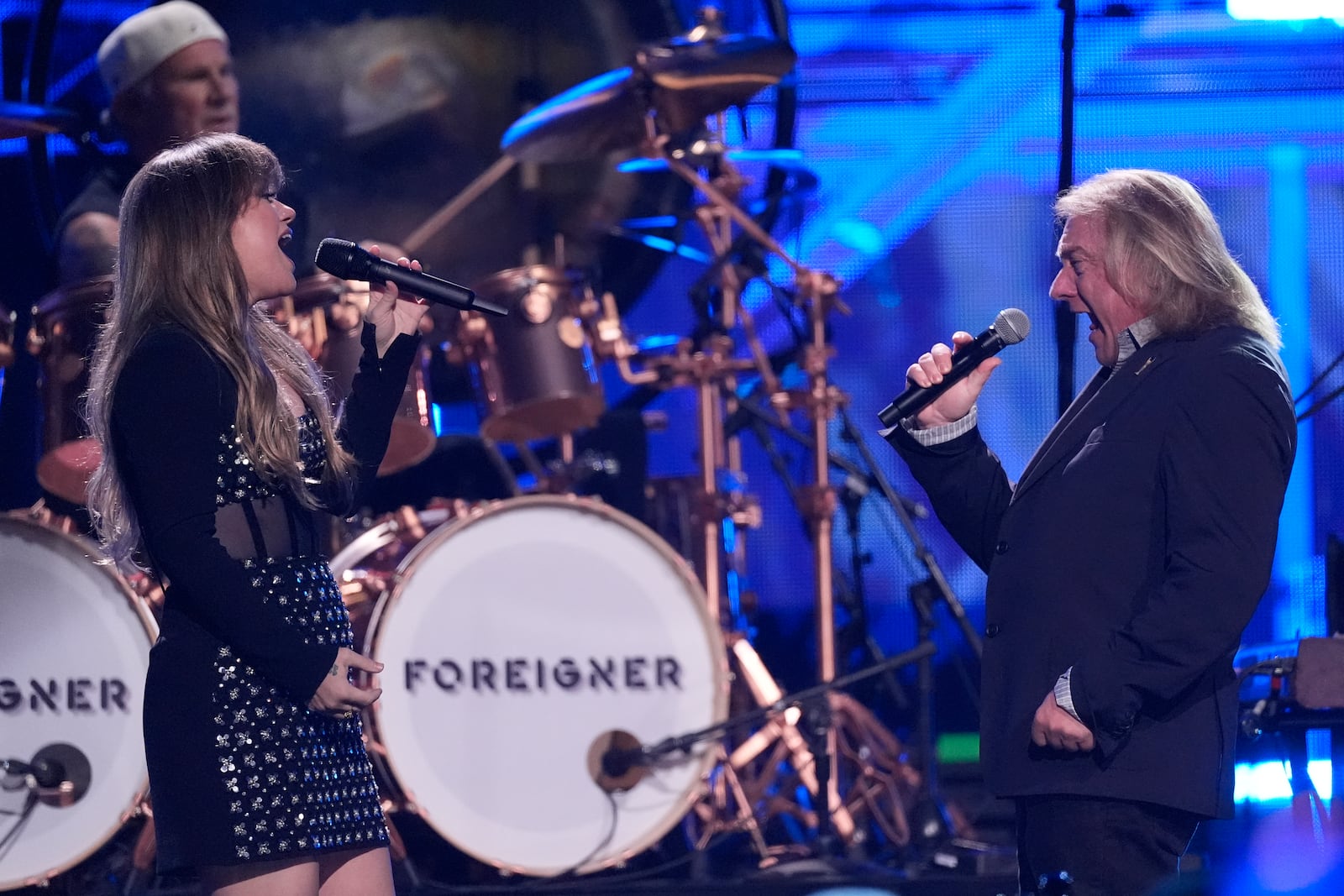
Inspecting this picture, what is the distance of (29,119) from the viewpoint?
167 inches

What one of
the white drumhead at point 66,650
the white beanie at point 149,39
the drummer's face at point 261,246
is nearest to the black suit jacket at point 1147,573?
the drummer's face at point 261,246

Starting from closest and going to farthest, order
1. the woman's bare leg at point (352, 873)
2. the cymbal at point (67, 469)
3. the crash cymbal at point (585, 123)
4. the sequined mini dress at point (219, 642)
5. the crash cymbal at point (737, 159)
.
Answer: the sequined mini dress at point (219, 642)
the woman's bare leg at point (352, 873)
the cymbal at point (67, 469)
the crash cymbal at point (585, 123)
the crash cymbal at point (737, 159)

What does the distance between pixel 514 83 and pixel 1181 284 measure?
11.5ft

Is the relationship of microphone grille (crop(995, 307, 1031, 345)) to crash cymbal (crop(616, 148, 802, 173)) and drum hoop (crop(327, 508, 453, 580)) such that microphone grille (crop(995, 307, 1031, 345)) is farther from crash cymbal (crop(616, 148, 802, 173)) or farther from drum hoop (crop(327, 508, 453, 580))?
crash cymbal (crop(616, 148, 802, 173))

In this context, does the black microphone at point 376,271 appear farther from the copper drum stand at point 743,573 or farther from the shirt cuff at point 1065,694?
the copper drum stand at point 743,573

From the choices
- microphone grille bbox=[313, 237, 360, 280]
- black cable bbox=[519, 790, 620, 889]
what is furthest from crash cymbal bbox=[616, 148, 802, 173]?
microphone grille bbox=[313, 237, 360, 280]

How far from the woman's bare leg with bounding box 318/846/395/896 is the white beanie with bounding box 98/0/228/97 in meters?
3.17

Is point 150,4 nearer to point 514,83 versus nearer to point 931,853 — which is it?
point 514,83

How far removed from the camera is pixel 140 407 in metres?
2.05

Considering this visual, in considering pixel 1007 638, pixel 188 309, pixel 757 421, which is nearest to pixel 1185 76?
pixel 757 421

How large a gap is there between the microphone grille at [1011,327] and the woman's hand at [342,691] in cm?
116

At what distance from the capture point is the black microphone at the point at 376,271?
94.0 inches

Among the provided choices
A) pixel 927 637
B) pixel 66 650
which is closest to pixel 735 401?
pixel 927 637

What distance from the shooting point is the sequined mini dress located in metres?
2.02
